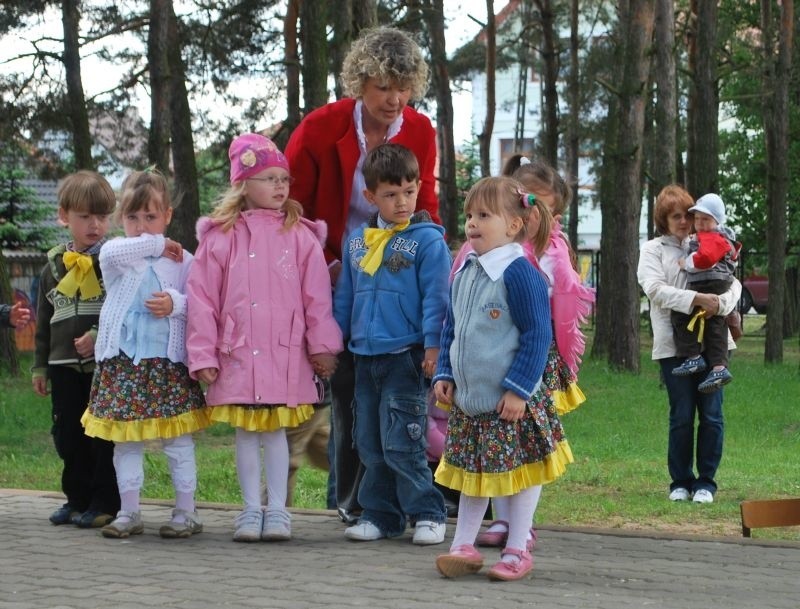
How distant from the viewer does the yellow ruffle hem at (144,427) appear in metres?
6.13

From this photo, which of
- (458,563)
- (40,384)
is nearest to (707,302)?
(458,563)

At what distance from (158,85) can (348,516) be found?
13496mm

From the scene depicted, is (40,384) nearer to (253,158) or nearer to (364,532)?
(253,158)

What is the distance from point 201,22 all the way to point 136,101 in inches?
79.8

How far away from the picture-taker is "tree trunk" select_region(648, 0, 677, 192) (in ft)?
66.0

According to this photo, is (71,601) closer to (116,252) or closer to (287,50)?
(116,252)

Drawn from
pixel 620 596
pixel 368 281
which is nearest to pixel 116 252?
pixel 368 281

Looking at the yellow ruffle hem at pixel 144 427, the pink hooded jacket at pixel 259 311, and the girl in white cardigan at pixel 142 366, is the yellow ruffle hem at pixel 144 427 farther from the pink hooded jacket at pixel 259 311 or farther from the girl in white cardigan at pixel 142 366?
the pink hooded jacket at pixel 259 311

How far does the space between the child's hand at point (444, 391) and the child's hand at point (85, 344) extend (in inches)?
73.6

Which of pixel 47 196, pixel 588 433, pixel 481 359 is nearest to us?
pixel 481 359

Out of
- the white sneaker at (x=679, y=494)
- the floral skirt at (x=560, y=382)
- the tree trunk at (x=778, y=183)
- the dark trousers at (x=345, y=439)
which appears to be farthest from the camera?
the tree trunk at (x=778, y=183)

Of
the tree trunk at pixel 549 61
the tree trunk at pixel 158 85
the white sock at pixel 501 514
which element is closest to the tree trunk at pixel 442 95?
the tree trunk at pixel 549 61

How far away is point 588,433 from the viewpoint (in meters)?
13.2

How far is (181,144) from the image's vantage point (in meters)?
21.9
